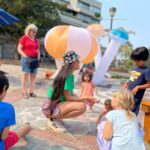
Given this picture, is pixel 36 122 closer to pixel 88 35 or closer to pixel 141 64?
pixel 141 64

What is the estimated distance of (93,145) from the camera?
423 centimetres

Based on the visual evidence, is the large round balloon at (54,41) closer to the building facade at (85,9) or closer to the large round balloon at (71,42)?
the large round balloon at (71,42)

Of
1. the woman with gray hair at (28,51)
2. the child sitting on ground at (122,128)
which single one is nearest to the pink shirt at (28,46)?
the woman with gray hair at (28,51)

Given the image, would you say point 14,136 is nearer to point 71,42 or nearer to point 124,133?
point 124,133

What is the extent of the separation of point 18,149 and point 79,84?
625cm

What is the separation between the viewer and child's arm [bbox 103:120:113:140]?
9.86ft

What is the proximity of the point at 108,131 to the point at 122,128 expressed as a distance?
153mm

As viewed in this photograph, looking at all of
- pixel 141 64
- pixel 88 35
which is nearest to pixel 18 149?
pixel 141 64

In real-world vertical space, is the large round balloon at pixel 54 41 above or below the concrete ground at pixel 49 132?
above

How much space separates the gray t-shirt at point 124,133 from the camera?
295 centimetres

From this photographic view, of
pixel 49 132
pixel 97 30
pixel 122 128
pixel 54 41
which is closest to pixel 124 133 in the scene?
pixel 122 128

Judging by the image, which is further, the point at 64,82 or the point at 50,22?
the point at 50,22

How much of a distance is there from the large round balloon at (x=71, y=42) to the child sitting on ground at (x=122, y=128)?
583cm

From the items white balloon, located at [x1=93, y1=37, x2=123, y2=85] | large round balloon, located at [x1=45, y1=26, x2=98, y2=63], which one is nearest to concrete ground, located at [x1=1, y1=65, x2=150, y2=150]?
large round balloon, located at [x1=45, y1=26, x2=98, y2=63]
